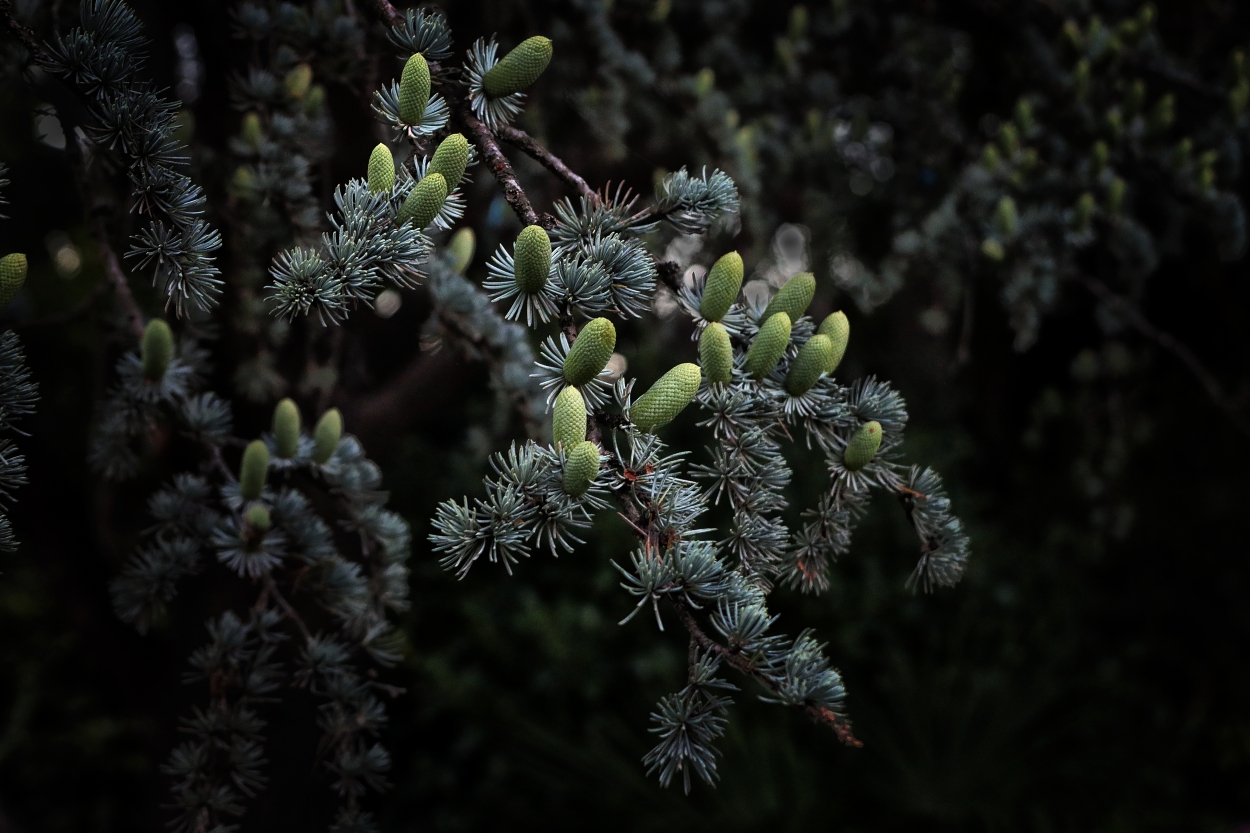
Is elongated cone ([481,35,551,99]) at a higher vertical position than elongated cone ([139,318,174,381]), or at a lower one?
higher

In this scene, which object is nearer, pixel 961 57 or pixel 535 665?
pixel 961 57

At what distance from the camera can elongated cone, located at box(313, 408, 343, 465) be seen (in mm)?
766

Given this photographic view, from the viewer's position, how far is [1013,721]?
1.90 m

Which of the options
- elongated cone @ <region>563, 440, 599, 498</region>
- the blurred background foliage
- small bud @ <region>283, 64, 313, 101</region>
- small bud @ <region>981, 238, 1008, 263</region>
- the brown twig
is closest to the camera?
elongated cone @ <region>563, 440, 599, 498</region>

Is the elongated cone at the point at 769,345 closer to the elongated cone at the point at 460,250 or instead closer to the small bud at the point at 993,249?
the elongated cone at the point at 460,250

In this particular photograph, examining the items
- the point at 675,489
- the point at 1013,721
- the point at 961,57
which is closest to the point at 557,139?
the point at 961,57

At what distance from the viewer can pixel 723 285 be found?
527 millimetres

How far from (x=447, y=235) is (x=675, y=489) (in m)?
0.88


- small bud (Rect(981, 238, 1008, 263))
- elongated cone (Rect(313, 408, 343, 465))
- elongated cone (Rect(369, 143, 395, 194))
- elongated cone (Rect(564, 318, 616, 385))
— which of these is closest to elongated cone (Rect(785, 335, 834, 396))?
elongated cone (Rect(564, 318, 616, 385))

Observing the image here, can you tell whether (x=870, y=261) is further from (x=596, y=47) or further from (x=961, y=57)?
(x=596, y=47)

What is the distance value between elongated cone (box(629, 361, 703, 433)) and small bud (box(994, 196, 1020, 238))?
791 millimetres

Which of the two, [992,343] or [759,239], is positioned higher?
[759,239]

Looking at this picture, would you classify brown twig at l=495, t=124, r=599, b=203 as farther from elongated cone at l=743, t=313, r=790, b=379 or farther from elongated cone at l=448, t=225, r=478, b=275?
elongated cone at l=448, t=225, r=478, b=275

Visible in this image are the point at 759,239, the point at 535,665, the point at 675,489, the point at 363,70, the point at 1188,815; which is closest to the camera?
the point at 675,489
